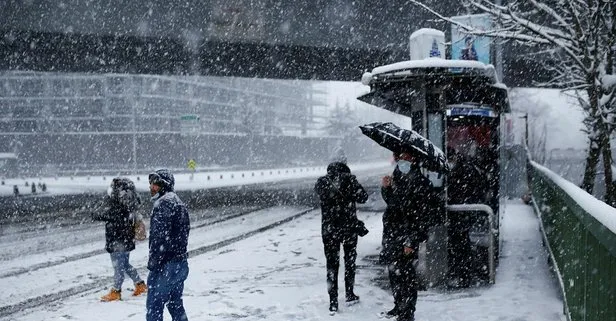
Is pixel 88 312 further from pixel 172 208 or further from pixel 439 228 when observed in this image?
pixel 439 228

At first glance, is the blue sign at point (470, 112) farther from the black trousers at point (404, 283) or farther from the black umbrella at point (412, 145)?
the black trousers at point (404, 283)

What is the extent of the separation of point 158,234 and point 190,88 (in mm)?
72834

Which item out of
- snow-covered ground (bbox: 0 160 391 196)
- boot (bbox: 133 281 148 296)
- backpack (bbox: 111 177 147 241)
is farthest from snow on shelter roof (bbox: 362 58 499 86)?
snow-covered ground (bbox: 0 160 391 196)

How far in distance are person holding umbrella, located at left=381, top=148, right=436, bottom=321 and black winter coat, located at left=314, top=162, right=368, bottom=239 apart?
661 millimetres

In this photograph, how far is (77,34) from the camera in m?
16.9

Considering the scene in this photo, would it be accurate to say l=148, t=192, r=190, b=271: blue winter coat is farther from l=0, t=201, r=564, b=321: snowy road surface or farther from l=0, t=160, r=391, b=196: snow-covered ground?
l=0, t=160, r=391, b=196: snow-covered ground

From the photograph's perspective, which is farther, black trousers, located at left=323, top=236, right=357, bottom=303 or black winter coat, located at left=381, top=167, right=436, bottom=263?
black trousers, located at left=323, top=236, right=357, bottom=303

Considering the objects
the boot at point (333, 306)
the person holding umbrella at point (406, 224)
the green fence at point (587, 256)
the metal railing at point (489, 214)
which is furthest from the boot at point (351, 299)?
the green fence at point (587, 256)

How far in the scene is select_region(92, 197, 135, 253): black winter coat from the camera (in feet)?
23.8

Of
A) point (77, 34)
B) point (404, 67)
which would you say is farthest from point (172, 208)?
point (77, 34)

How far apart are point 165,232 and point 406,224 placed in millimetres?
2456

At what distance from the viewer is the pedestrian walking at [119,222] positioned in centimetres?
725

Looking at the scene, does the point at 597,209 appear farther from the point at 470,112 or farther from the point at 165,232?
the point at 470,112

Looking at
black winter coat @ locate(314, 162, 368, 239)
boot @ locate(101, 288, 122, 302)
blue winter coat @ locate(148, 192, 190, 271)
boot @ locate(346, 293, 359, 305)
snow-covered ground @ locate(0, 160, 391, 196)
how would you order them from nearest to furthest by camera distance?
blue winter coat @ locate(148, 192, 190, 271), black winter coat @ locate(314, 162, 368, 239), boot @ locate(346, 293, 359, 305), boot @ locate(101, 288, 122, 302), snow-covered ground @ locate(0, 160, 391, 196)
